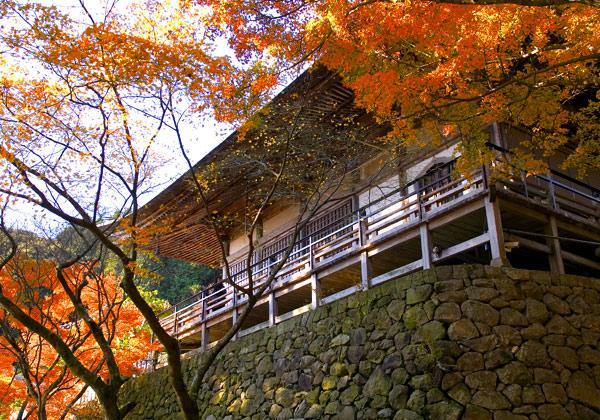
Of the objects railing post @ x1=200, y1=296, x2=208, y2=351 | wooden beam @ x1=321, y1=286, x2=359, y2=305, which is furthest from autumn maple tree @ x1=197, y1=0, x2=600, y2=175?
railing post @ x1=200, y1=296, x2=208, y2=351

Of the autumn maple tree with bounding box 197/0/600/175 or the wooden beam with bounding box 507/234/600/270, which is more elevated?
the autumn maple tree with bounding box 197/0/600/175

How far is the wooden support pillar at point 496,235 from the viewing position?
339 inches

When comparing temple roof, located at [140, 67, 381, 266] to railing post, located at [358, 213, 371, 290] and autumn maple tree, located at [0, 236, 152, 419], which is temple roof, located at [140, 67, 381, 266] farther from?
railing post, located at [358, 213, 371, 290]

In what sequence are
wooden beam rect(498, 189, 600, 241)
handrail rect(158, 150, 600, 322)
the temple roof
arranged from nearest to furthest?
wooden beam rect(498, 189, 600, 241)
handrail rect(158, 150, 600, 322)
the temple roof

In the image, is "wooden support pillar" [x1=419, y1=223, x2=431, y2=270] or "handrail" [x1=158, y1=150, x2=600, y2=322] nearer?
"wooden support pillar" [x1=419, y1=223, x2=431, y2=270]

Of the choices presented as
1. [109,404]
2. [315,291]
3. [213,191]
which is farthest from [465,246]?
[213,191]

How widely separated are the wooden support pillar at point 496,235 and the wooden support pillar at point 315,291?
3.71 meters

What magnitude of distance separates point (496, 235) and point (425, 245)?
125 cm

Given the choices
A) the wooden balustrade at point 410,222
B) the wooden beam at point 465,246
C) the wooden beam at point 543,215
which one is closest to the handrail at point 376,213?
the wooden balustrade at point 410,222

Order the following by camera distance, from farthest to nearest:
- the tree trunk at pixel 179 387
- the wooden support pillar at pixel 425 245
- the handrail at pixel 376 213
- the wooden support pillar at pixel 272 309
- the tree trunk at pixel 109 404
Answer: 1. the wooden support pillar at pixel 272 309
2. the handrail at pixel 376 213
3. the wooden support pillar at pixel 425 245
4. the tree trunk at pixel 109 404
5. the tree trunk at pixel 179 387

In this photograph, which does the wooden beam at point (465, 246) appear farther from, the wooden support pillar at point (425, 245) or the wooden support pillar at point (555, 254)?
the wooden support pillar at point (555, 254)

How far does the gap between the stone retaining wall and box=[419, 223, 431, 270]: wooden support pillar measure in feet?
1.58

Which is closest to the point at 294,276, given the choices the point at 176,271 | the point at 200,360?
the point at 200,360

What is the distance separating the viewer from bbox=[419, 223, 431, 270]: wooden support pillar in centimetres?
932
